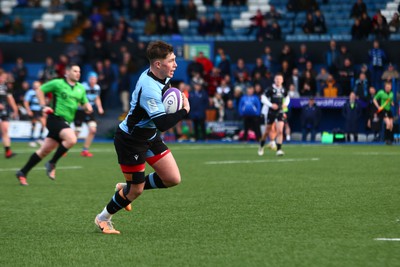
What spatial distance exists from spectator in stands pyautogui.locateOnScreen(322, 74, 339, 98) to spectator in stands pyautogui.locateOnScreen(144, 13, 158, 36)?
738cm

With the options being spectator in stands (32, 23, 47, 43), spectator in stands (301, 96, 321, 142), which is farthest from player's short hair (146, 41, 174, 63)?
spectator in stands (32, 23, 47, 43)

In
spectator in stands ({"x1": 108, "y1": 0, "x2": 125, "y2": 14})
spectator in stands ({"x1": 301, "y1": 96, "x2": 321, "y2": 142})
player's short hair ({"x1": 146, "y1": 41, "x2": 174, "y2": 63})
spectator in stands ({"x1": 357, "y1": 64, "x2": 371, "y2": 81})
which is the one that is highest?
spectator in stands ({"x1": 108, "y1": 0, "x2": 125, "y2": 14})

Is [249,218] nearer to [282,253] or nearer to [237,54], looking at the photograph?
[282,253]

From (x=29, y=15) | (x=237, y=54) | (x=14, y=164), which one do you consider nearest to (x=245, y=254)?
(x=14, y=164)

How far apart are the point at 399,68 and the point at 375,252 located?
75.6ft

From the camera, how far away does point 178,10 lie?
34500mm

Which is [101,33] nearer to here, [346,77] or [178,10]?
[178,10]

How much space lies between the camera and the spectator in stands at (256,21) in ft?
105

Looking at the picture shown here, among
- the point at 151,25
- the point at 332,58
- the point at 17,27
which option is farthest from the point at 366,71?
the point at 17,27

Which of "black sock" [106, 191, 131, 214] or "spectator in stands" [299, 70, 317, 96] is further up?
"black sock" [106, 191, 131, 214]

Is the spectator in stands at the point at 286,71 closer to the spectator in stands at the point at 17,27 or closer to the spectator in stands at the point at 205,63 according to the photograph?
the spectator in stands at the point at 205,63

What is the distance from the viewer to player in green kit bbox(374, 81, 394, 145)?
27.9 m

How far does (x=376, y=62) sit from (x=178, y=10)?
872 cm

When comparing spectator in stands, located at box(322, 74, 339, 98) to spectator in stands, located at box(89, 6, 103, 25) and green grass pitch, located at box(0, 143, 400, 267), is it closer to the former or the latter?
spectator in stands, located at box(89, 6, 103, 25)
